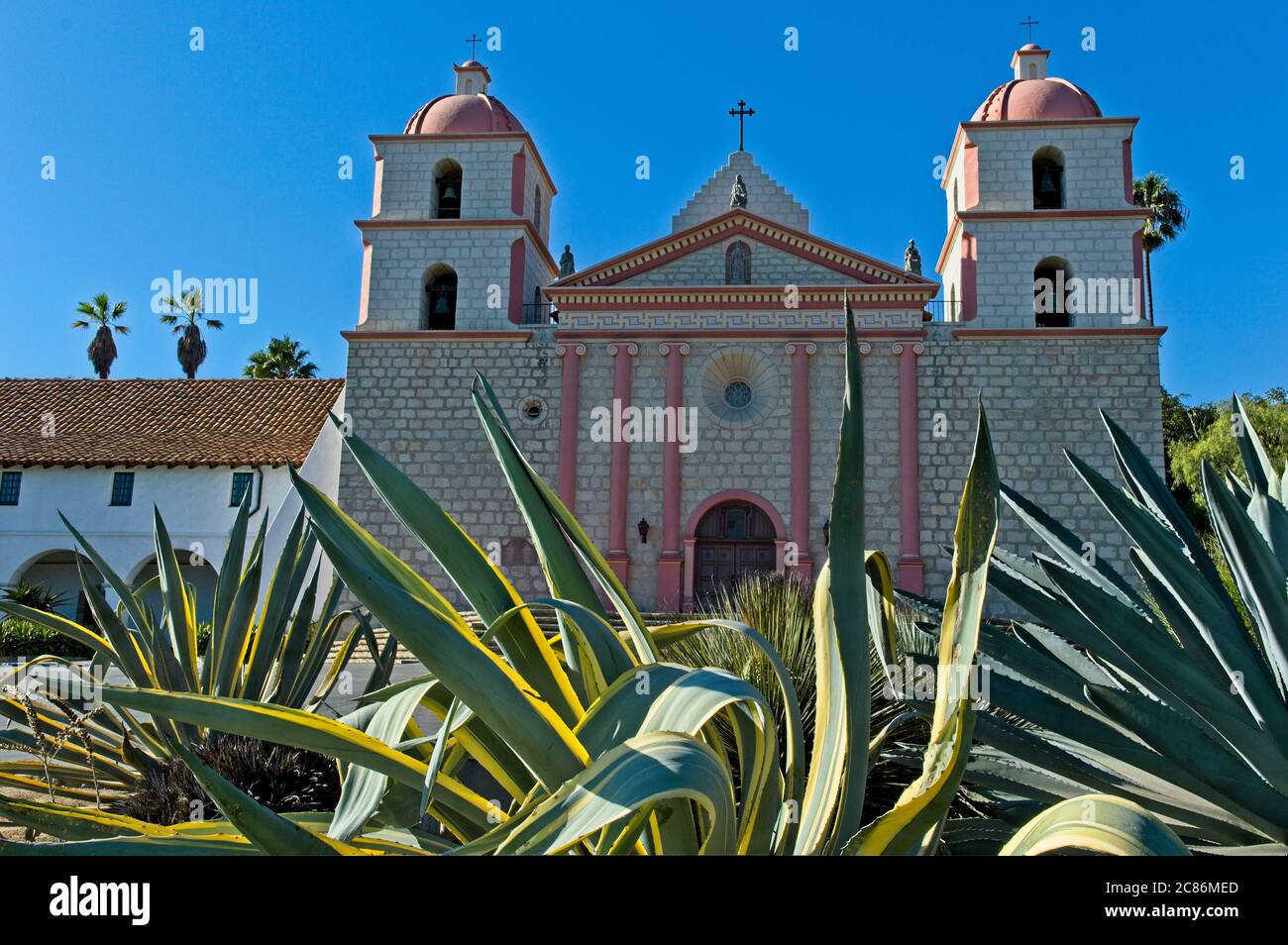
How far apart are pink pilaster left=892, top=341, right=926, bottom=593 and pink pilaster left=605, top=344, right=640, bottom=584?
466cm

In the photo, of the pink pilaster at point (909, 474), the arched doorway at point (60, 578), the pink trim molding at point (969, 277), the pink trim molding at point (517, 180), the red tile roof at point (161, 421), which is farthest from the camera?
the arched doorway at point (60, 578)

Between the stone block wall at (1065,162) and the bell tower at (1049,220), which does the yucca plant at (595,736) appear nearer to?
the bell tower at (1049,220)

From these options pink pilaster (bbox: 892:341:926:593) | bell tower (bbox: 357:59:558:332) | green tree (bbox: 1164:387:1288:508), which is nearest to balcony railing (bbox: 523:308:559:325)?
bell tower (bbox: 357:59:558:332)

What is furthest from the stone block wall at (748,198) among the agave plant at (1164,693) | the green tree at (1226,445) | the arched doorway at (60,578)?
the agave plant at (1164,693)

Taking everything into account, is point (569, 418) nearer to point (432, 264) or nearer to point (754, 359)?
point (754, 359)

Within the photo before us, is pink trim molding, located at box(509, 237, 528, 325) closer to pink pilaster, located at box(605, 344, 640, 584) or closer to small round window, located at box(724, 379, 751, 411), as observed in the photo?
pink pilaster, located at box(605, 344, 640, 584)

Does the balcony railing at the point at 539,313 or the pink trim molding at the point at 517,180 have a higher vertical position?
the pink trim molding at the point at 517,180

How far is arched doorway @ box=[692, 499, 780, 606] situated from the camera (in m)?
18.7

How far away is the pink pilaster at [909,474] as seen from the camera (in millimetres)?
17953

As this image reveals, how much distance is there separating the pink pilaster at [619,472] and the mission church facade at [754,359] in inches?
1.6

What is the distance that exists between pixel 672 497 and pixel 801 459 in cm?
233

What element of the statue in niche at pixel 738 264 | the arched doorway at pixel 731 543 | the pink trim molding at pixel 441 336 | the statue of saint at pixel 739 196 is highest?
the statue of saint at pixel 739 196
